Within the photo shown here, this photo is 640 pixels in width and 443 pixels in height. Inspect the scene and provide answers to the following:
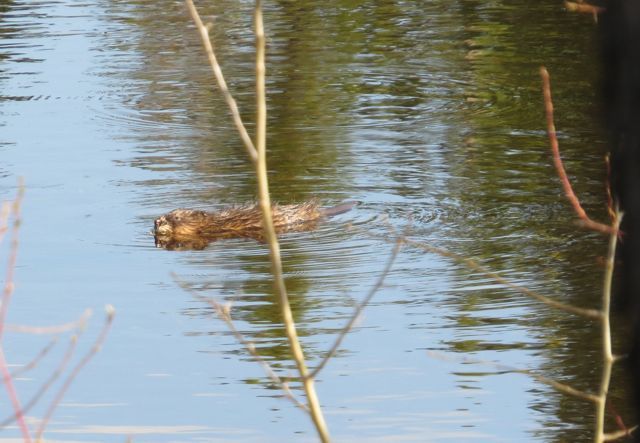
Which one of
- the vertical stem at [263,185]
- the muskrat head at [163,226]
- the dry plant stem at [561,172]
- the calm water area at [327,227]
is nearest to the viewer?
the vertical stem at [263,185]

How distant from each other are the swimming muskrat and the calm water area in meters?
0.13

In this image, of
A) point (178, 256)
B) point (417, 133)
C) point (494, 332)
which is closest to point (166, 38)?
point (417, 133)

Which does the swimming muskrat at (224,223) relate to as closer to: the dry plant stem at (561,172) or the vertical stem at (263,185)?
the dry plant stem at (561,172)

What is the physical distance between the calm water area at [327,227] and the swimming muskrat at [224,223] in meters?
0.13

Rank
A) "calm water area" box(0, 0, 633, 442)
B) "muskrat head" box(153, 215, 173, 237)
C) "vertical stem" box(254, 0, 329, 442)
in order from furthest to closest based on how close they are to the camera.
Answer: "muskrat head" box(153, 215, 173, 237) < "calm water area" box(0, 0, 633, 442) < "vertical stem" box(254, 0, 329, 442)

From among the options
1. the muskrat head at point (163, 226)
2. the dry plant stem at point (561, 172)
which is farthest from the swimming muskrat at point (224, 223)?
the dry plant stem at point (561, 172)

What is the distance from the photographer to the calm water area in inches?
287

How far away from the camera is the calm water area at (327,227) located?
730cm

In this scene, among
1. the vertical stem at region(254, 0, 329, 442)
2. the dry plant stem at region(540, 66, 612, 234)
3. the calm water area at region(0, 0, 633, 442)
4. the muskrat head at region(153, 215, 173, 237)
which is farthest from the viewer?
the muskrat head at region(153, 215, 173, 237)

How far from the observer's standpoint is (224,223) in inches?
420

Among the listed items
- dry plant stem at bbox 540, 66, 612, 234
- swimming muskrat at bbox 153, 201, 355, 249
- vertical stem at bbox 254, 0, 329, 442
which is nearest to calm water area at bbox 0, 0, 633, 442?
swimming muskrat at bbox 153, 201, 355, 249

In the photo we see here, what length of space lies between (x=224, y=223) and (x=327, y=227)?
71 cm

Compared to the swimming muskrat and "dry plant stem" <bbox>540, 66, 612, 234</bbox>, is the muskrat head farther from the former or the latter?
Result: "dry plant stem" <bbox>540, 66, 612, 234</bbox>

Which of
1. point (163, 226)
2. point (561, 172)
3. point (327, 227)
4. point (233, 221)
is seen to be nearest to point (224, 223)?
point (233, 221)
